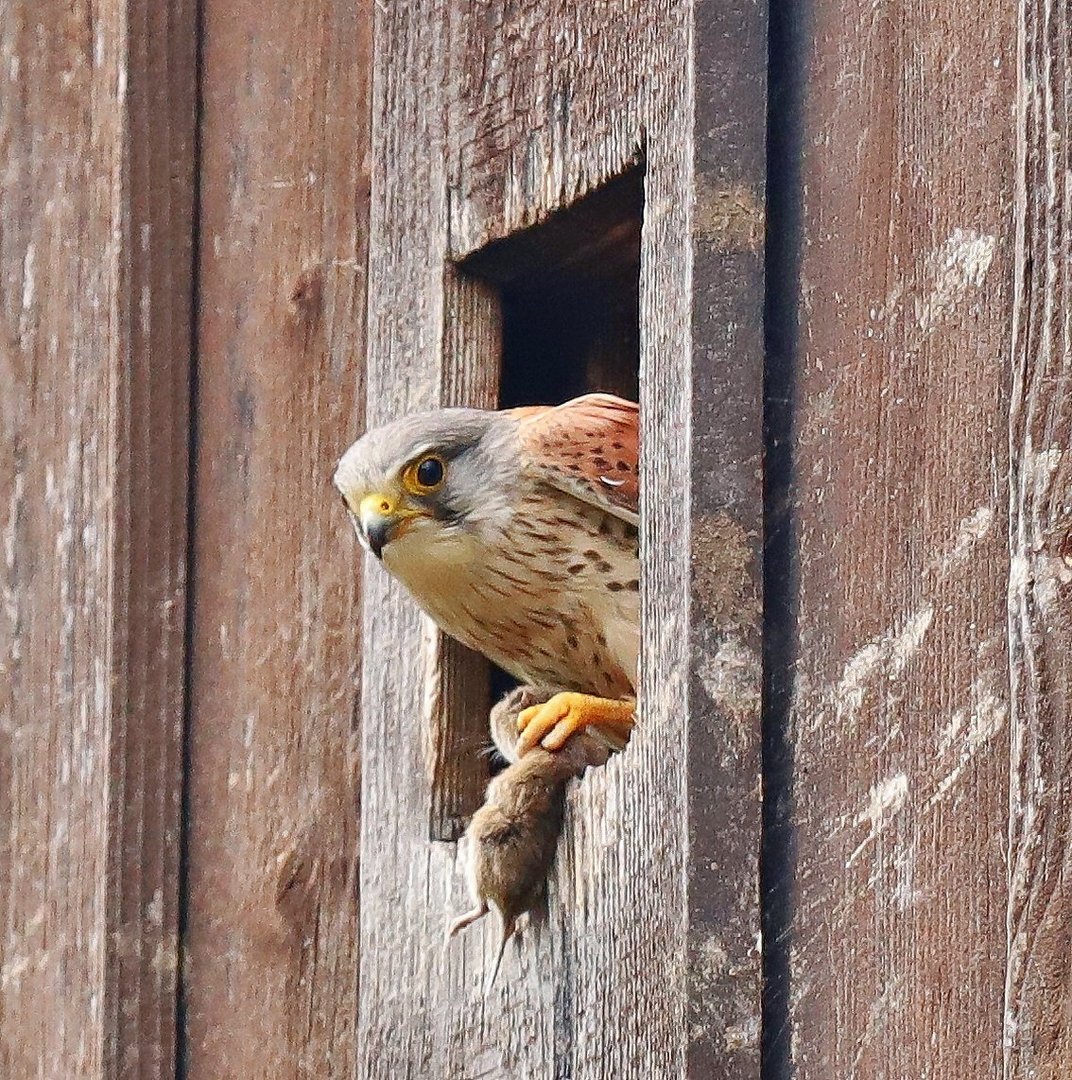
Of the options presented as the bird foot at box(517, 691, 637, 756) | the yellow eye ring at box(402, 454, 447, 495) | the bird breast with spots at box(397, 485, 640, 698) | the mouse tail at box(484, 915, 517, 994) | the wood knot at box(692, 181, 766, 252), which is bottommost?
the mouse tail at box(484, 915, 517, 994)

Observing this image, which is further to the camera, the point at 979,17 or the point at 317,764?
the point at 317,764

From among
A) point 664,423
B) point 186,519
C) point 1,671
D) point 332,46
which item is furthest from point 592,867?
point 332,46

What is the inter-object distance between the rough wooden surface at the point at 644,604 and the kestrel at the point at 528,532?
65 mm

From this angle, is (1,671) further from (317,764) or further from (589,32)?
(589,32)

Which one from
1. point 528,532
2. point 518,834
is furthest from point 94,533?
point 518,834

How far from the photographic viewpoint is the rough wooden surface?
6.07ft

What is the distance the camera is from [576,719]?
7.34 ft

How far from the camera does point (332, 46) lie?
8.86 feet

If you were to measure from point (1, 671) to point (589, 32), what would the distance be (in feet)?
3.77

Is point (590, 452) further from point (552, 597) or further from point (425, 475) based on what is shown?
point (425, 475)

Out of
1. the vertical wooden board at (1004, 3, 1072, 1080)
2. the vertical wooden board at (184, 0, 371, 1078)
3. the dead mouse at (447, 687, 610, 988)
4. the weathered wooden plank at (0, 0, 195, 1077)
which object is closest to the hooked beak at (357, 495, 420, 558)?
the vertical wooden board at (184, 0, 371, 1078)

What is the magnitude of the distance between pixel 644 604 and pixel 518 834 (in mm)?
289

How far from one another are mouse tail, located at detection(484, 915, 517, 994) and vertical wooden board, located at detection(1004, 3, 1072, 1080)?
0.70 meters

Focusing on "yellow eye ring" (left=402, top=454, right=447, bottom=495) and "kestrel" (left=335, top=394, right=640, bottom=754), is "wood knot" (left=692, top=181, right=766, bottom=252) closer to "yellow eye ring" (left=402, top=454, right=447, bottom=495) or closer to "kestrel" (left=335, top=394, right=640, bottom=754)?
"kestrel" (left=335, top=394, right=640, bottom=754)
